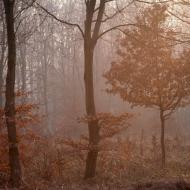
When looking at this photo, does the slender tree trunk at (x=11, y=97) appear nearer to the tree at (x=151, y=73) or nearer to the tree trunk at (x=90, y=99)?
Result: the tree trunk at (x=90, y=99)

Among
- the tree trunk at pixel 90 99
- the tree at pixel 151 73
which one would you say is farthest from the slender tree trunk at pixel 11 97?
the tree at pixel 151 73

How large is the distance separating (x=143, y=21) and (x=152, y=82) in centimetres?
258

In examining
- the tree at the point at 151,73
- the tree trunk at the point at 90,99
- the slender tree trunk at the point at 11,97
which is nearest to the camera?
the slender tree trunk at the point at 11,97

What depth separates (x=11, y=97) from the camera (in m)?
13.3

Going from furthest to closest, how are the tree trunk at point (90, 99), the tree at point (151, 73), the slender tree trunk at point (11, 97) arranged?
the tree at point (151, 73) → the tree trunk at point (90, 99) → the slender tree trunk at point (11, 97)

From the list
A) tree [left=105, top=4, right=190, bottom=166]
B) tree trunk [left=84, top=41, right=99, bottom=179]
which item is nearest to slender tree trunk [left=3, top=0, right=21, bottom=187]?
tree trunk [left=84, top=41, right=99, bottom=179]

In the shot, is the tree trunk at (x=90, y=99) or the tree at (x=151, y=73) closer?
the tree trunk at (x=90, y=99)

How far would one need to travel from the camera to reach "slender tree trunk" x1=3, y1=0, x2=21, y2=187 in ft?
43.0

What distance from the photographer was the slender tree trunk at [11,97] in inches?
516

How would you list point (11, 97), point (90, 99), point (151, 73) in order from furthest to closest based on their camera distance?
point (151, 73), point (90, 99), point (11, 97)

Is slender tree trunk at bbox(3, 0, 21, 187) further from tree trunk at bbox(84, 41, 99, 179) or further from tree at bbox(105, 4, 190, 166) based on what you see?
tree at bbox(105, 4, 190, 166)

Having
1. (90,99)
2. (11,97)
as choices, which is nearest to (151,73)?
(90,99)

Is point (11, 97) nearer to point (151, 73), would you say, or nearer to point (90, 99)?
point (90, 99)

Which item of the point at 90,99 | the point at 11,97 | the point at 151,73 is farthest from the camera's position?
the point at 151,73
